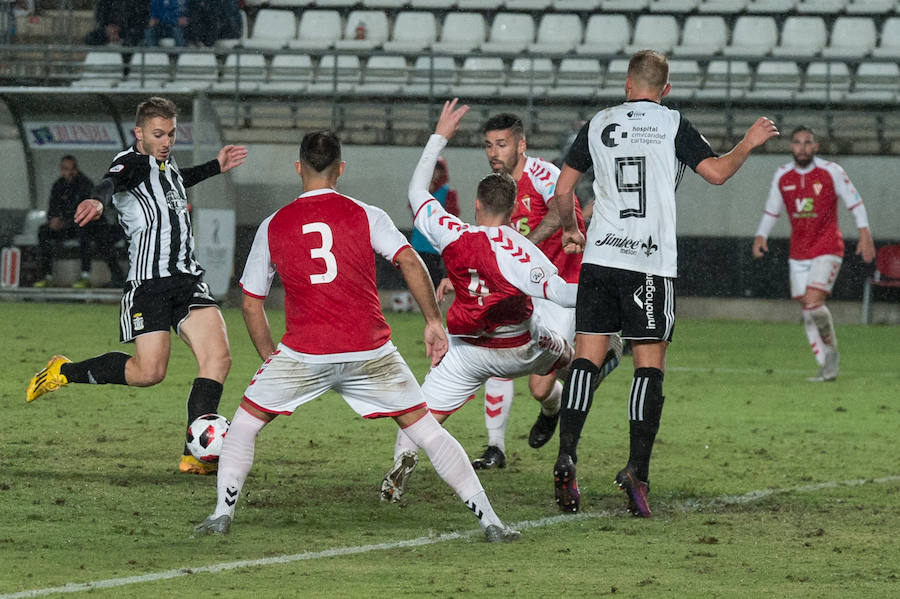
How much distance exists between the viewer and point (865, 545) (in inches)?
213

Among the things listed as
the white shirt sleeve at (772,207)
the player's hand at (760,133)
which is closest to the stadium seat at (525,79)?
the white shirt sleeve at (772,207)

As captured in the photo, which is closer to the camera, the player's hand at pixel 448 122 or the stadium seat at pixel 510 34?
the player's hand at pixel 448 122

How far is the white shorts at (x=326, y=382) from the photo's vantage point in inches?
211

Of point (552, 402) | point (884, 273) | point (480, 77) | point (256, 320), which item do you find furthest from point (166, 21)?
point (256, 320)

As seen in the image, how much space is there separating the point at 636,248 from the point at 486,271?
0.77 meters

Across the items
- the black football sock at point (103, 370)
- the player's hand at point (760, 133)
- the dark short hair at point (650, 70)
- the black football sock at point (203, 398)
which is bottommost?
the black football sock at point (203, 398)

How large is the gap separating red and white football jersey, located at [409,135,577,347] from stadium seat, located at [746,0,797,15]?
17452mm

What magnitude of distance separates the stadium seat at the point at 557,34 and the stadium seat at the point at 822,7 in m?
3.69

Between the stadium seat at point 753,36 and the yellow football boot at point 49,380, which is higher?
the stadium seat at point 753,36

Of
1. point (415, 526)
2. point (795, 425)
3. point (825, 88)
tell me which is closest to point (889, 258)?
point (825, 88)

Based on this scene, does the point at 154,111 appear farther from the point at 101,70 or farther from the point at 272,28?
the point at 272,28

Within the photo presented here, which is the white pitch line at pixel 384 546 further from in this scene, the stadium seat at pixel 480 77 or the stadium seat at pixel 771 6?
the stadium seat at pixel 771 6

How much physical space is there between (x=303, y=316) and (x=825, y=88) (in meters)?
16.9

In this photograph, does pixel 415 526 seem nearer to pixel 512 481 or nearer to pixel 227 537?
pixel 227 537
